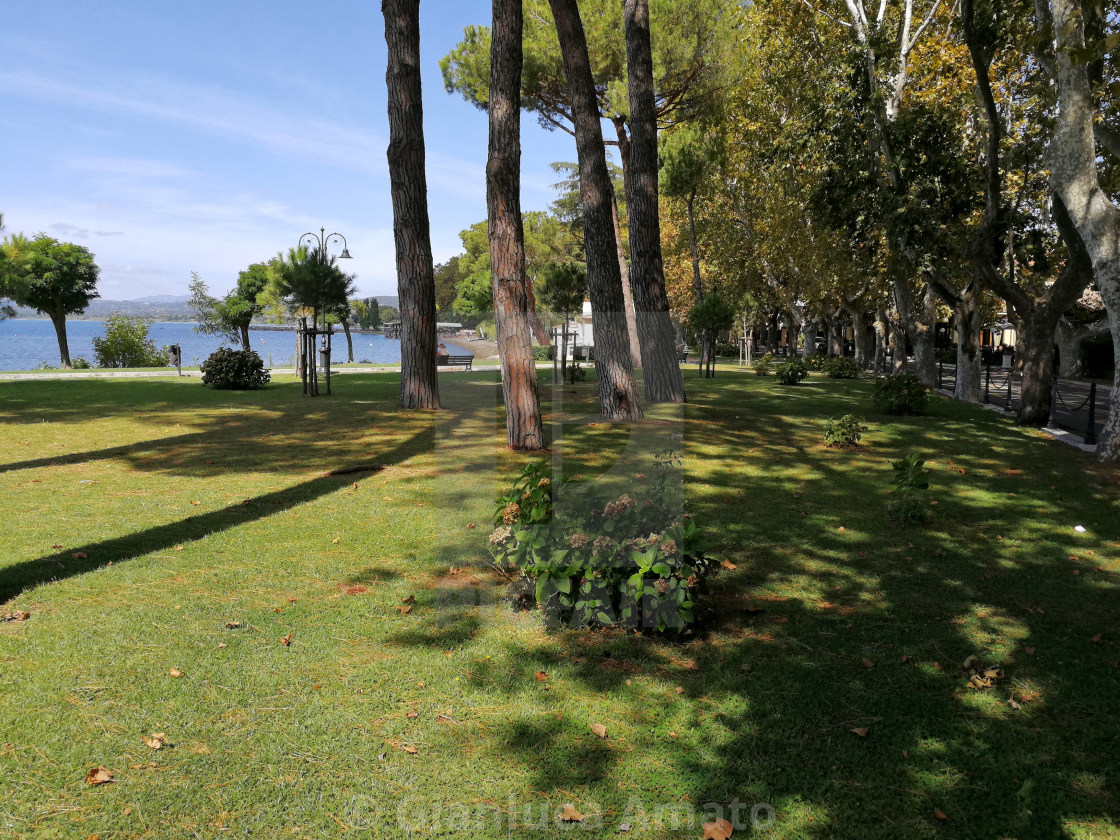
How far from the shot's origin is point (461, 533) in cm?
625

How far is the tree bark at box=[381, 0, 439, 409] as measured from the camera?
1321 centimetres

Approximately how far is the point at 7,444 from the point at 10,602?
268 inches

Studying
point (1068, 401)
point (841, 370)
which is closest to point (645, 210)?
point (1068, 401)

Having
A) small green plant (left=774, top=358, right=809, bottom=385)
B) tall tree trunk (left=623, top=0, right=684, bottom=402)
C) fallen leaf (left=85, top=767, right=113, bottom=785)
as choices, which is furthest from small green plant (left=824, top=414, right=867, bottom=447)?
small green plant (left=774, top=358, right=809, bottom=385)

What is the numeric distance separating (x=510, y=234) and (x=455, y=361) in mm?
23852

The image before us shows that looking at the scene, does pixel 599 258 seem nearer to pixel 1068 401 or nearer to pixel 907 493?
pixel 907 493

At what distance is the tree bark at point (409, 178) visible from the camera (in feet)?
43.3

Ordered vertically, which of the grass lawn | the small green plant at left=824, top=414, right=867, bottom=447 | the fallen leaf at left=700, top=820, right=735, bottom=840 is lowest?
the fallen leaf at left=700, top=820, right=735, bottom=840

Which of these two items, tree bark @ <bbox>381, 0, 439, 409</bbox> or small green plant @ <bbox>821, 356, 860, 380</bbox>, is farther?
small green plant @ <bbox>821, 356, 860, 380</bbox>

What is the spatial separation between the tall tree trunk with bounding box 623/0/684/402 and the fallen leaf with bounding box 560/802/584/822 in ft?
36.5

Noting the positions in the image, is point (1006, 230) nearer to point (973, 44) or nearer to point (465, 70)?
point (973, 44)

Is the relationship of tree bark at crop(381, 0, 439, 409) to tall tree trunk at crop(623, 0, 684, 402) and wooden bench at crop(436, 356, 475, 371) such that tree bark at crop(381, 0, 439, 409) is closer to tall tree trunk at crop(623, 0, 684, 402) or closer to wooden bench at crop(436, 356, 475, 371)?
tall tree trunk at crop(623, 0, 684, 402)

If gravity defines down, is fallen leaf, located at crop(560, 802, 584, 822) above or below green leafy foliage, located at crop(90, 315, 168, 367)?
below

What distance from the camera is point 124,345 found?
37500 millimetres
